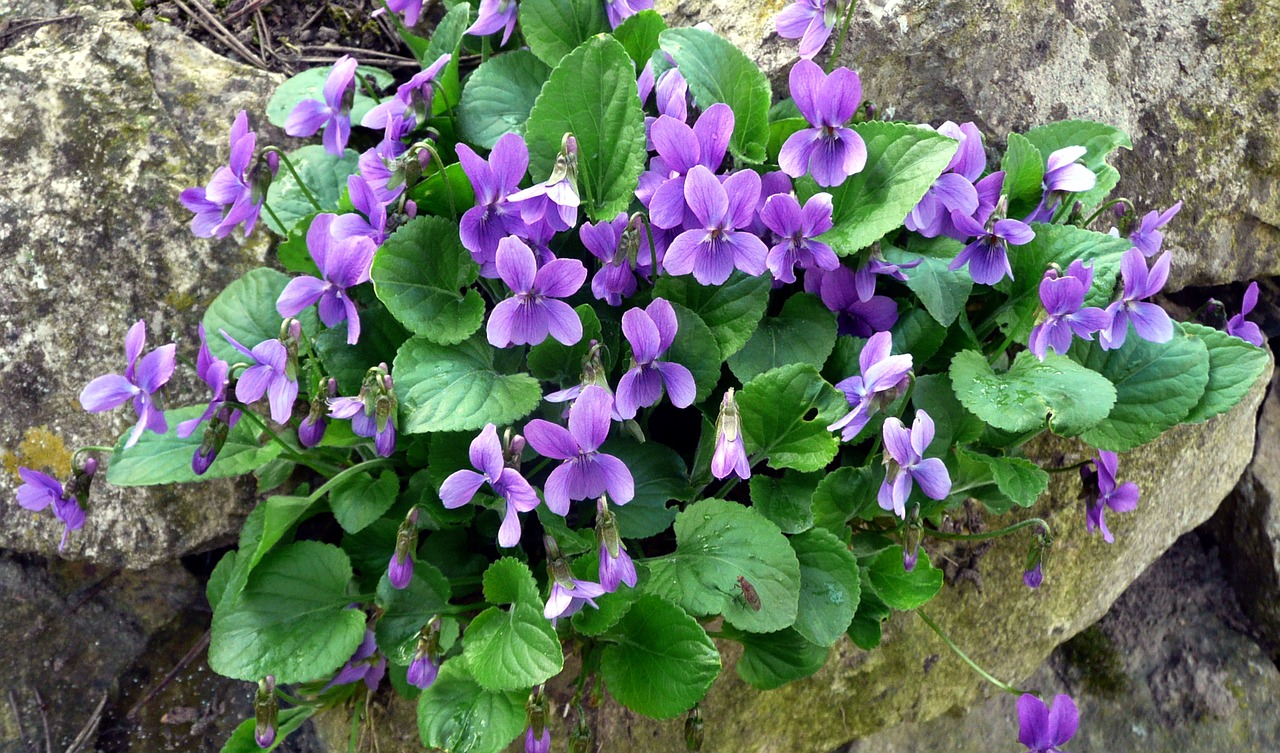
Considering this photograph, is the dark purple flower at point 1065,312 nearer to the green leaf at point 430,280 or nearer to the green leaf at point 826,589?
the green leaf at point 826,589

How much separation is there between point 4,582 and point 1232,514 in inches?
125

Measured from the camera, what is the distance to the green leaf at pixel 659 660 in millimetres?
1592

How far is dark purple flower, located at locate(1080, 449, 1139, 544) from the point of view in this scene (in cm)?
193

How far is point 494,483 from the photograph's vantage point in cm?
153

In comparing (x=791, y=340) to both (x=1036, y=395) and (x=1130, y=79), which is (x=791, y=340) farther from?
(x=1130, y=79)

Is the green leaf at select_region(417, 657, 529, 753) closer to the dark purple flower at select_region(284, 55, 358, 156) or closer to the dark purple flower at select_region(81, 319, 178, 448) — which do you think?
the dark purple flower at select_region(81, 319, 178, 448)

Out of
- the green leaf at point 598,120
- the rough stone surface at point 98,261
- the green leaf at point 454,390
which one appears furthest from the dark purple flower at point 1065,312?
the rough stone surface at point 98,261

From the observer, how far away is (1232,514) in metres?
2.87

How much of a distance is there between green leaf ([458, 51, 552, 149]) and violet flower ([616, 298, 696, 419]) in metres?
0.67

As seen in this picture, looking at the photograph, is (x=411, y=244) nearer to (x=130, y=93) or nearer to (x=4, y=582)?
(x=130, y=93)

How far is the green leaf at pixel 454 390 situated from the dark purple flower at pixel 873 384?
51 centimetres

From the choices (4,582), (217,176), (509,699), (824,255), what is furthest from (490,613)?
(4,582)

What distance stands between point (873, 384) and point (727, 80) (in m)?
0.68

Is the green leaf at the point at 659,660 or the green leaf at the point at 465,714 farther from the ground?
the green leaf at the point at 659,660
